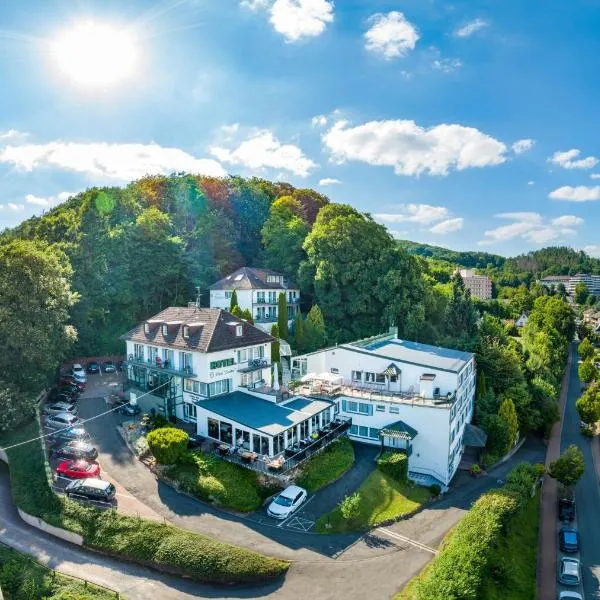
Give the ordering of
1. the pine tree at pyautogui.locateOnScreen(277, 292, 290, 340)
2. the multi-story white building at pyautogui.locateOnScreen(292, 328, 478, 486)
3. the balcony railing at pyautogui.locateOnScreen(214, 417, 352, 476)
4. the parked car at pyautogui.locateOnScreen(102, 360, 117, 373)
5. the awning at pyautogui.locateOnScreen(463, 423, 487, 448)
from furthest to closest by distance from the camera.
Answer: the pine tree at pyautogui.locateOnScreen(277, 292, 290, 340), the parked car at pyautogui.locateOnScreen(102, 360, 117, 373), the awning at pyautogui.locateOnScreen(463, 423, 487, 448), the multi-story white building at pyautogui.locateOnScreen(292, 328, 478, 486), the balcony railing at pyautogui.locateOnScreen(214, 417, 352, 476)

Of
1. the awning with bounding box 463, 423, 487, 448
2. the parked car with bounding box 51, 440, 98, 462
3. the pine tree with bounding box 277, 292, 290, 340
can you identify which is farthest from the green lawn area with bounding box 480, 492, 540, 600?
the pine tree with bounding box 277, 292, 290, 340

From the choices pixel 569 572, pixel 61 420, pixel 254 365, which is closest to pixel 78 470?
pixel 61 420

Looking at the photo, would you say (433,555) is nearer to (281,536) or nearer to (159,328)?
(281,536)

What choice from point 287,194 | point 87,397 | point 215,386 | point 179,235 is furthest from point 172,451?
point 287,194

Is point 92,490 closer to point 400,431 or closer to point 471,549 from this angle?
point 471,549

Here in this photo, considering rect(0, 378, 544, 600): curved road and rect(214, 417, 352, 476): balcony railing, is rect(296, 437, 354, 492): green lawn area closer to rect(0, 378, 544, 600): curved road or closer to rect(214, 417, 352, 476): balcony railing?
rect(214, 417, 352, 476): balcony railing

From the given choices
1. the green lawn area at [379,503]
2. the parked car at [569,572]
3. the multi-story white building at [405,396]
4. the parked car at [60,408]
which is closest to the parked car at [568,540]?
the parked car at [569,572]
